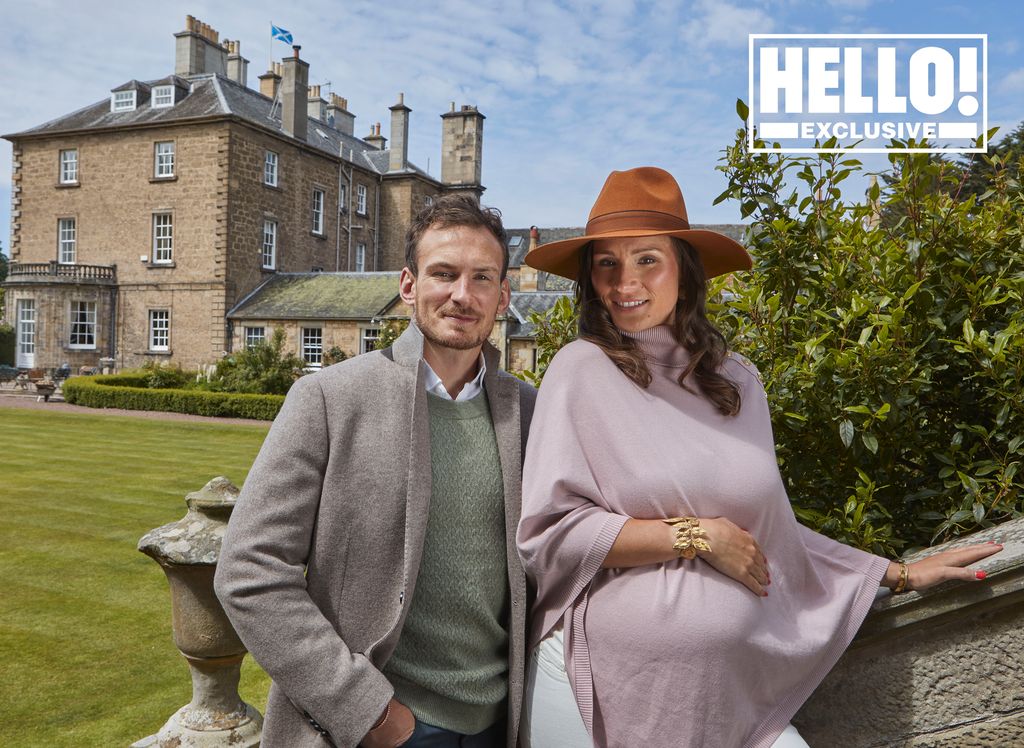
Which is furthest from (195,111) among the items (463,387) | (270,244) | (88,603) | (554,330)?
(463,387)

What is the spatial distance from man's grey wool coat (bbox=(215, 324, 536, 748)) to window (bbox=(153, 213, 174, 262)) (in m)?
31.6

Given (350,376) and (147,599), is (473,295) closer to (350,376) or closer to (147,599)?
(350,376)

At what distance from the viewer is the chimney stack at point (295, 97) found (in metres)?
31.8

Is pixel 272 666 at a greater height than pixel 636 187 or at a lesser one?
lesser

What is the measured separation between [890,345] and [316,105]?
41.4 meters

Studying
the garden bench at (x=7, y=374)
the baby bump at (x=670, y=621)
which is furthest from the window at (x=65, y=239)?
the baby bump at (x=670, y=621)

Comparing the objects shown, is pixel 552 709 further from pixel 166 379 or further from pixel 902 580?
pixel 166 379

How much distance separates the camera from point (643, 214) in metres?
2.20

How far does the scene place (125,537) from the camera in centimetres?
813

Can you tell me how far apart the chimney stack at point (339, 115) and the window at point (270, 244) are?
10267 mm

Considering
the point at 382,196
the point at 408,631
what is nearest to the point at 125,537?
the point at 408,631

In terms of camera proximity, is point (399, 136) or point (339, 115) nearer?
point (399, 136)

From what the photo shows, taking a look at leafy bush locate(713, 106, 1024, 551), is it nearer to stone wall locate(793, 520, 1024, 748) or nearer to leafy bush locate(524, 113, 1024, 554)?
leafy bush locate(524, 113, 1024, 554)

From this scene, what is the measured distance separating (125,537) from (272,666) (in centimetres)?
711
